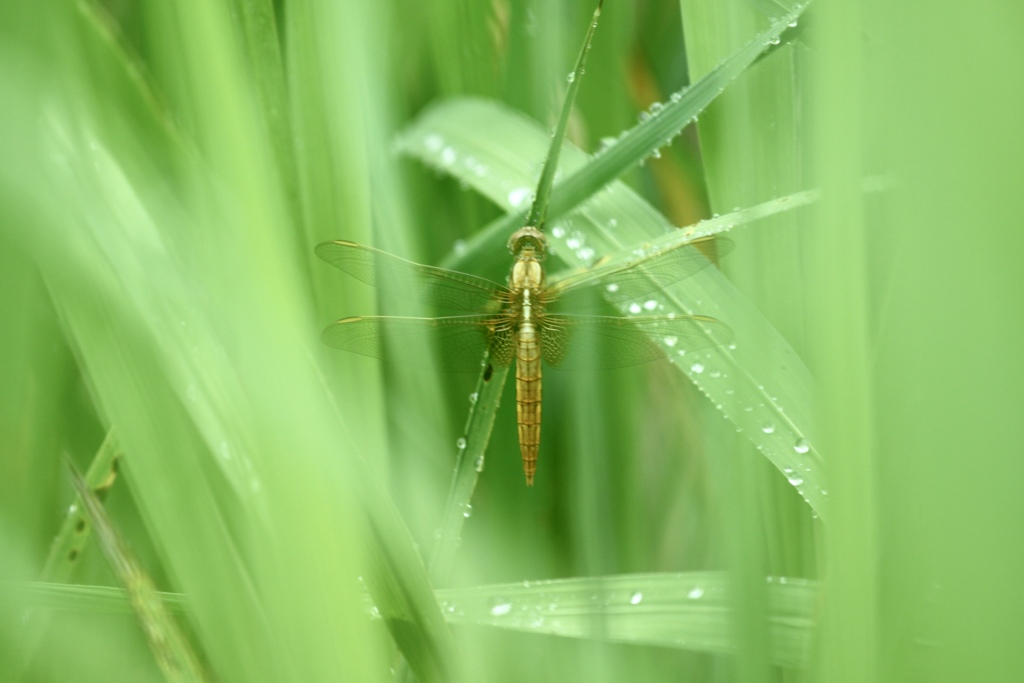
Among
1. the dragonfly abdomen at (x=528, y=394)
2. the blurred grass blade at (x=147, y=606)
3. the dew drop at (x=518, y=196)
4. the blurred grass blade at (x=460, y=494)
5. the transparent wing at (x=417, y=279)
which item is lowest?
the blurred grass blade at (x=147, y=606)

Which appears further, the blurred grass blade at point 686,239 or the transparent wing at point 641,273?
the transparent wing at point 641,273

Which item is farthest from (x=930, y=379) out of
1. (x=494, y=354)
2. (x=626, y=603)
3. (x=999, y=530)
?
(x=494, y=354)

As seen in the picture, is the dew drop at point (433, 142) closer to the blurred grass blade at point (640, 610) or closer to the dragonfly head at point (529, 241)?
the dragonfly head at point (529, 241)

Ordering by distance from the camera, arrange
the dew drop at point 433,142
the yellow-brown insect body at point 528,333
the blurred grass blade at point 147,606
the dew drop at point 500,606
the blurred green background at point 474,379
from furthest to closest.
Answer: the dew drop at point 433,142, the yellow-brown insect body at point 528,333, the dew drop at point 500,606, the blurred grass blade at point 147,606, the blurred green background at point 474,379

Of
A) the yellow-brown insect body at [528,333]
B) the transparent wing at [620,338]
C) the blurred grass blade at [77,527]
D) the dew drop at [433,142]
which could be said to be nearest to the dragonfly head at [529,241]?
the yellow-brown insect body at [528,333]

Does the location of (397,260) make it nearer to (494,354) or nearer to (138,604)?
(494,354)

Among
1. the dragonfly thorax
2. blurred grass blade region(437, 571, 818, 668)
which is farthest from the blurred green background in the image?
the dragonfly thorax

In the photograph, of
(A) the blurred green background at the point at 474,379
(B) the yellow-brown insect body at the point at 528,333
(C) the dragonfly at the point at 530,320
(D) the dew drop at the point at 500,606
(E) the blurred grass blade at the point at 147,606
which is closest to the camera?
(A) the blurred green background at the point at 474,379
